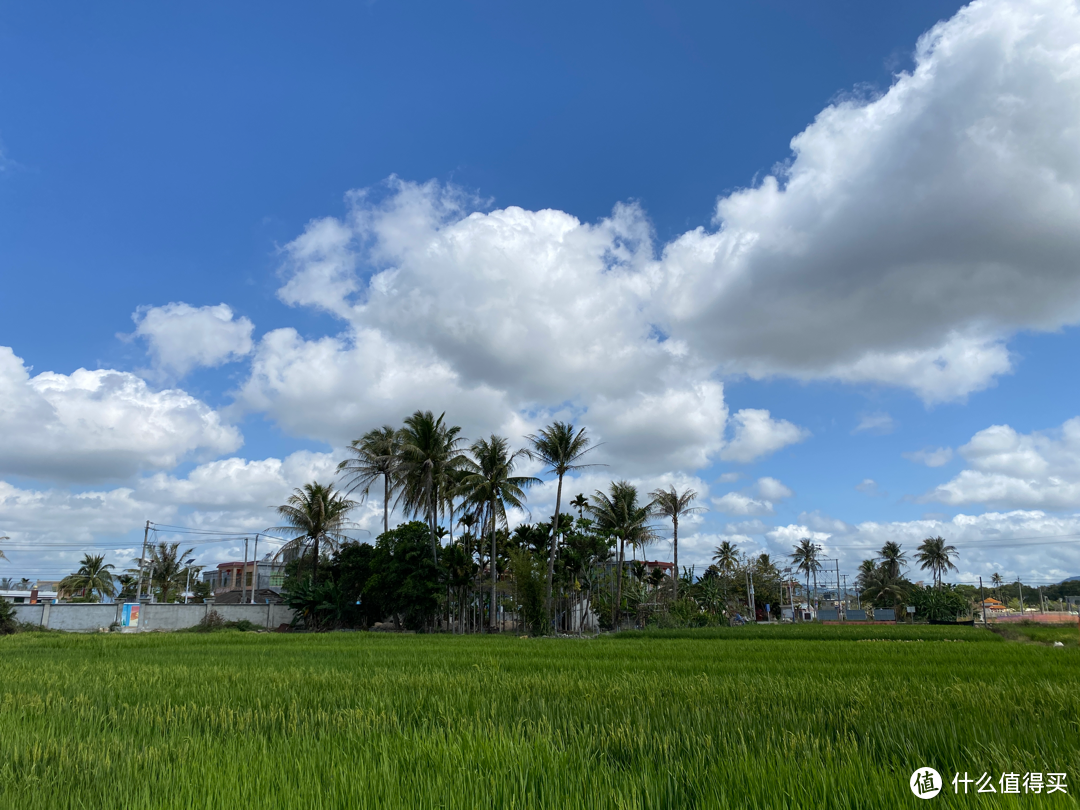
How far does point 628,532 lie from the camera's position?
4212 centimetres

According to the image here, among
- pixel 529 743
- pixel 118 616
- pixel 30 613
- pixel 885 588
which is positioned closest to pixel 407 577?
pixel 118 616

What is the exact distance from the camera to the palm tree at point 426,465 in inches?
1409

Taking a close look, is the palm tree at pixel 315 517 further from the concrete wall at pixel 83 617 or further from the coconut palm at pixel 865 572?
the coconut palm at pixel 865 572

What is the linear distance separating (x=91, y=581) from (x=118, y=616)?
35172 millimetres

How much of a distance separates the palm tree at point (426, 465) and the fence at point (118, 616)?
45.1 ft

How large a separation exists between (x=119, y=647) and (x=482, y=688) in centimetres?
1680

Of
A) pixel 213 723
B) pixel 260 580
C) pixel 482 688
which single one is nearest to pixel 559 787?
pixel 213 723

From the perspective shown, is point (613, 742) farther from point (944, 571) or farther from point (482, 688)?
point (944, 571)

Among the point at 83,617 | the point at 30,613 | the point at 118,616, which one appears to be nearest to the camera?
the point at 30,613

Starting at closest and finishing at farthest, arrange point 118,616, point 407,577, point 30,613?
point 407,577 → point 30,613 → point 118,616

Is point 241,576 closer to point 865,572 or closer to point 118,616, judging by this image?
point 118,616

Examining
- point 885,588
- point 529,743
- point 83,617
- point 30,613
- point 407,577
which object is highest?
point 529,743

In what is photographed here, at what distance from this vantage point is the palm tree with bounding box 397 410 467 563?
3578 cm

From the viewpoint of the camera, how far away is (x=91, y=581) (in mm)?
64875
